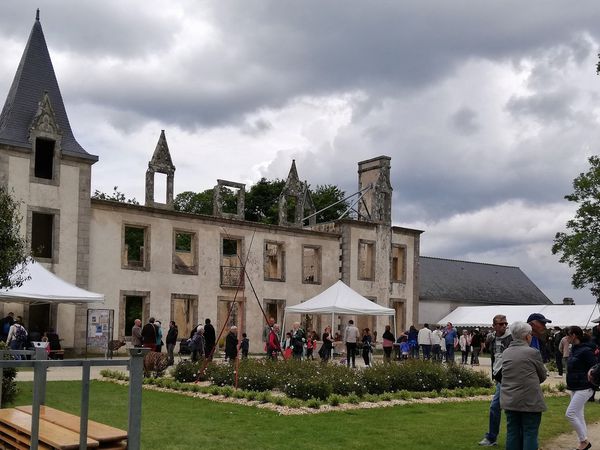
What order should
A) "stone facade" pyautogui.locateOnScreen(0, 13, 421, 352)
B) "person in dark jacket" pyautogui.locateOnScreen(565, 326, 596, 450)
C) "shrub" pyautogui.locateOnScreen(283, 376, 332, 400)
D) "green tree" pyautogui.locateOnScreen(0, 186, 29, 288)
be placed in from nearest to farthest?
"person in dark jacket" pyautogui.locateOnScreen(565, 326, 596, 450)
"shrub" pyautogui.locateOnScreen(283, 376, 332, 400)
"green tree" pyautogui.locateOnScreen(0, 186, 29, 288)
"stone facade" pyautogui.locateOnScreen(0, 13, 421, 352)

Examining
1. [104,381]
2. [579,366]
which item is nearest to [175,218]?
[104,381]

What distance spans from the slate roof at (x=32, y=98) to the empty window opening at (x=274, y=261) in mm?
9240

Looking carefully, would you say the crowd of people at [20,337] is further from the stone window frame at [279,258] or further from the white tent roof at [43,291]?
the stone window frame at [279,258]

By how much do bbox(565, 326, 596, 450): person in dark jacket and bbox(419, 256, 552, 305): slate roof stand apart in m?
36.2

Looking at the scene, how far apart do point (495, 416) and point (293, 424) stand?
2927 millimetres

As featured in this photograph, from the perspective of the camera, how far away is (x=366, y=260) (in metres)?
36.2

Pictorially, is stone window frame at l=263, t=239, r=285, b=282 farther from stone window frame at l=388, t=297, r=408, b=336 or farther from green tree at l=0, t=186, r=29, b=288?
green tree at l=0, t=186, r=29, b=288

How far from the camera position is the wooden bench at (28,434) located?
501 cm

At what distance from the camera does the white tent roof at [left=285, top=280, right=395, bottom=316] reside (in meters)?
26.0

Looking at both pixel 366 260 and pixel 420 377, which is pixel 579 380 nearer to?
pixel 420 377

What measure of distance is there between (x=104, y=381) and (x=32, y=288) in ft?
15.7

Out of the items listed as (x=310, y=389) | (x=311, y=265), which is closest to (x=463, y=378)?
(x=310, y=389)

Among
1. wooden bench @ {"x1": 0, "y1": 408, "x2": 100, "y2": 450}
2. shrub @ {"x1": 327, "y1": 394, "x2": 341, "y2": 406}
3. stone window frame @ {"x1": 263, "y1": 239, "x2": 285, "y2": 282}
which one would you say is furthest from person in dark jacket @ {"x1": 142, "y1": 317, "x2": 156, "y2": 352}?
stone window frame @ {"x1": 263, "y1": 239, "x2": 285, "y2": 282}

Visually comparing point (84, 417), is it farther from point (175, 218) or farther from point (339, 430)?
point (175, 218)
